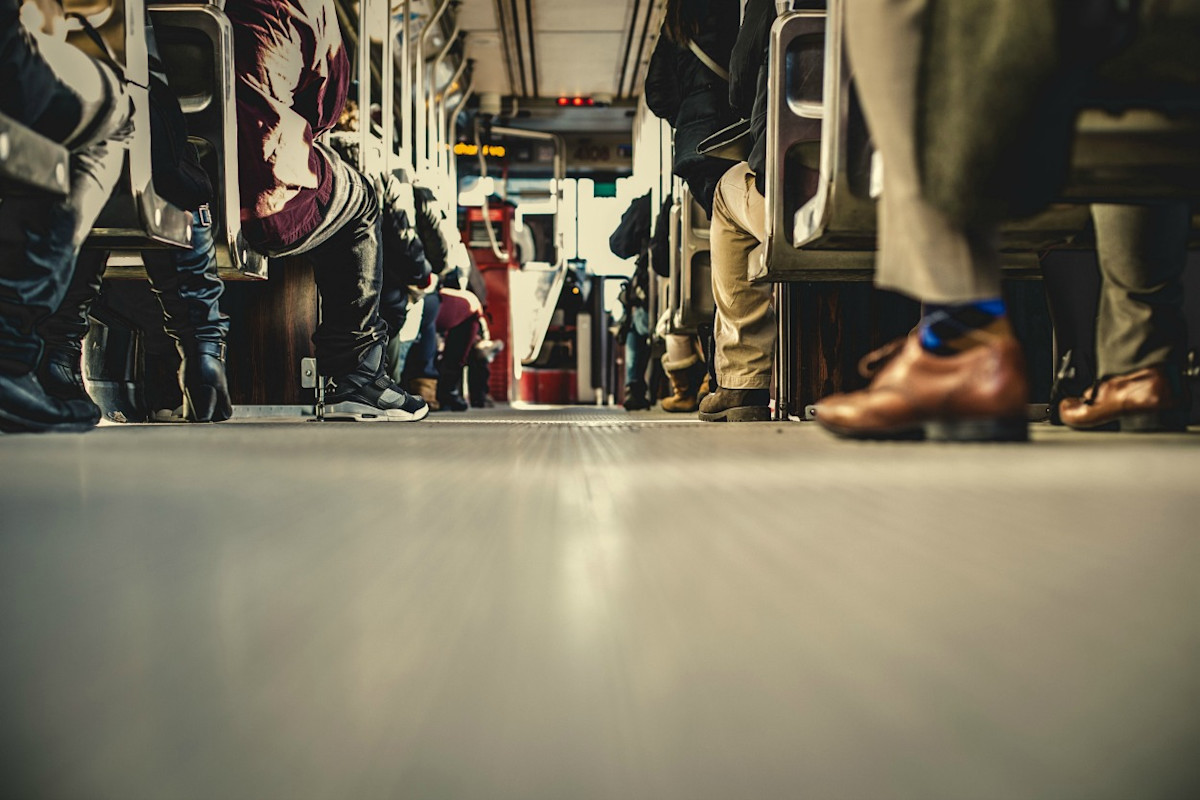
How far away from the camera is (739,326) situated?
2.72 meters

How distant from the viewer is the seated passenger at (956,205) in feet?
3.55

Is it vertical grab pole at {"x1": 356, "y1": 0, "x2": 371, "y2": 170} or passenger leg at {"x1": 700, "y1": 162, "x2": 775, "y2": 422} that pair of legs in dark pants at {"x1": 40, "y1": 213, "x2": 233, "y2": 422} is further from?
passenger leg at {"x1": 700, "y1": 162, "x2": 775, "y2": 422}

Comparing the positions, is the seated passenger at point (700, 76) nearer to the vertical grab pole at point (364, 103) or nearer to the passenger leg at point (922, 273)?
the vertical grab pole at point (364, 103)

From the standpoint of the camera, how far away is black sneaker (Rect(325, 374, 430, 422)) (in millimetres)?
2721

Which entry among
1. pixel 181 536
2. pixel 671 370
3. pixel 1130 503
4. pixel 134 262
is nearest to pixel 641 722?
pixel 181 536

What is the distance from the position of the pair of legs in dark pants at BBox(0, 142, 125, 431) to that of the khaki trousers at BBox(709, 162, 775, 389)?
1.67m

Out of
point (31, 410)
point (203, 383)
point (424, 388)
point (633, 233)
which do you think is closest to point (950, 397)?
point (31, 410)

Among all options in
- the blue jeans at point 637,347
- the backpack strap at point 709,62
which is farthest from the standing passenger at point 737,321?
the blue jeans at point 637,347

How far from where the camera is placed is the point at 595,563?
465 millimetres

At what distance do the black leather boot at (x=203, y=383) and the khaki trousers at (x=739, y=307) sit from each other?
57.9 inches

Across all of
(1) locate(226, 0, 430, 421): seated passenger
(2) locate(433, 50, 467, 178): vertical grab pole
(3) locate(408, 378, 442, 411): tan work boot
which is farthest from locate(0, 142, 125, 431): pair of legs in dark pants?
(2) locate(433, 50, 467, 178): vertical grab pole

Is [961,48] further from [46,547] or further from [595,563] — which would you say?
[46,547]

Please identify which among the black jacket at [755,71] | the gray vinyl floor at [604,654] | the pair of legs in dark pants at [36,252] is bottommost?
the gray vinyl floor at [604,654]

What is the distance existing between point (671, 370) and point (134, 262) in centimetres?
269
